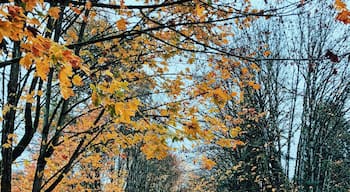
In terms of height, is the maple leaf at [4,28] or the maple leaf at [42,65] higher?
the maple leaf at [4,28]

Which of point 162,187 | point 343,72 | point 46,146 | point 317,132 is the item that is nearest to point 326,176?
point 317,132

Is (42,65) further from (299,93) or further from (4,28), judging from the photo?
(299,93)

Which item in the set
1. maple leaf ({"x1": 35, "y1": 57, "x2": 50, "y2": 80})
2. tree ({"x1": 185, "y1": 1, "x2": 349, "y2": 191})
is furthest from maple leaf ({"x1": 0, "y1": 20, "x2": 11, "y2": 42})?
tree ({"x1": 185, "y1": 1, "x2": 349, "y2": 191})

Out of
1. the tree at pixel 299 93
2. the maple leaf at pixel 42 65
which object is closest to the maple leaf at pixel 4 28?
the maple leaf at pixel 42 65

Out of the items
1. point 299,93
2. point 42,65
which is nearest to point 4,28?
point 42,65

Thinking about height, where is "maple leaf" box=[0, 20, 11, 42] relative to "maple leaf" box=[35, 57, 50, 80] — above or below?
above

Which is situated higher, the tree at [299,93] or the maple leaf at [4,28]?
the tree at [299,93]

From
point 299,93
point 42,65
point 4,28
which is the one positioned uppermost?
point 299,93

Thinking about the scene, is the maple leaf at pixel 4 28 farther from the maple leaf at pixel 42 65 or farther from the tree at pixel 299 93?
the tree at pixel 299 93

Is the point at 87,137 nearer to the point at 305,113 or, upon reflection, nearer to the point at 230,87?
the point at 305,113

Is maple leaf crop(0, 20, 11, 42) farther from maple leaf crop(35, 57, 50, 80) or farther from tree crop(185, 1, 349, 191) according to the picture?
tree crop(185, 1, 349, 191)

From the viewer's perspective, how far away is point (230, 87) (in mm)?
11812

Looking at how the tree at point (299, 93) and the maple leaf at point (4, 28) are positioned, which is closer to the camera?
the maple leaf at point (4, 28)

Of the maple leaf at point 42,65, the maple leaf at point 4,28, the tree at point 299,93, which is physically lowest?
the maple leaf at point 42,65
